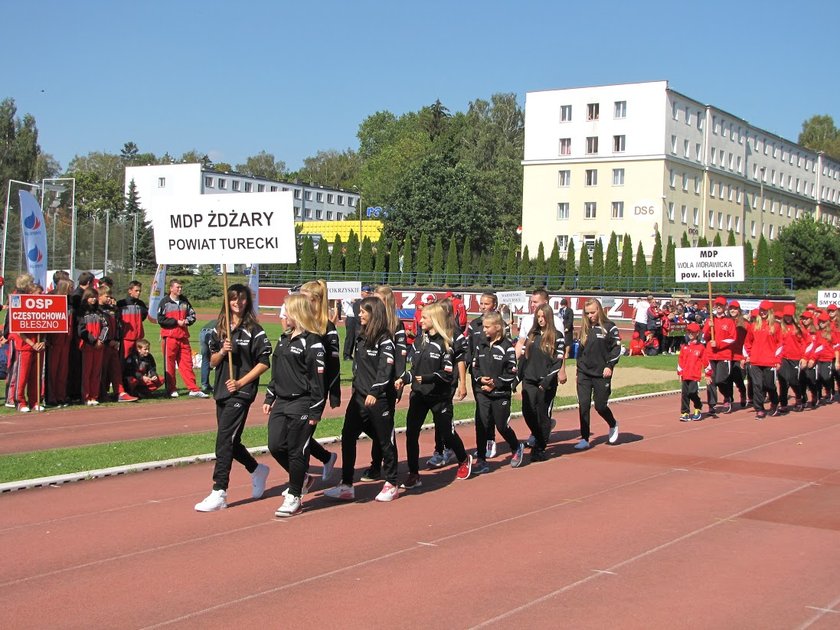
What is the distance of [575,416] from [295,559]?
33.0ft

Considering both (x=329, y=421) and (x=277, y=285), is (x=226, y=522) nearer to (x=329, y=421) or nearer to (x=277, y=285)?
(x=329, y=421)

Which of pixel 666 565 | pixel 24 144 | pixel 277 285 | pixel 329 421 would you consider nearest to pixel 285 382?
pixel 666 565

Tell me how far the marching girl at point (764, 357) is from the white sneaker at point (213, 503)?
445 inches

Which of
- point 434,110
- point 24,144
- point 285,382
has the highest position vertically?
point 434,110

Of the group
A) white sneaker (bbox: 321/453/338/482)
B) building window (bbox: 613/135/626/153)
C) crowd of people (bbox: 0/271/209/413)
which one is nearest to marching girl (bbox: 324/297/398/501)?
white sneaker (bbox: 321/453/338/482)

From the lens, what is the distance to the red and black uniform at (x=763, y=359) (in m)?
17.3

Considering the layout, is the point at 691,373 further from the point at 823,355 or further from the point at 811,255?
the point at 811,255

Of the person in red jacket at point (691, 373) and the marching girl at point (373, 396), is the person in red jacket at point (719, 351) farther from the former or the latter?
the marching girl at point (373, 396)

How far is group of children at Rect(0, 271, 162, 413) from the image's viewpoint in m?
15.2

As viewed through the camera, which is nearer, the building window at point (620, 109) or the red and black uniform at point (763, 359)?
the red and black uniform at point (763, 359)

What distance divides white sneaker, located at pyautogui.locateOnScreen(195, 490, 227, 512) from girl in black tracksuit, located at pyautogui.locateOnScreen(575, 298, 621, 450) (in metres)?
5.65

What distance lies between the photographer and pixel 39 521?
8.27 meters

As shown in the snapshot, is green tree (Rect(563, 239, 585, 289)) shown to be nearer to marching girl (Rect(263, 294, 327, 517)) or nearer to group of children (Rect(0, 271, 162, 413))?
group of children (Rect(0, 271, 162, 413))

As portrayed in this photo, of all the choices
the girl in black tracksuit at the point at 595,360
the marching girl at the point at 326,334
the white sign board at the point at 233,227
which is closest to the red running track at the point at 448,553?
the marching girl at the point at 326,334
